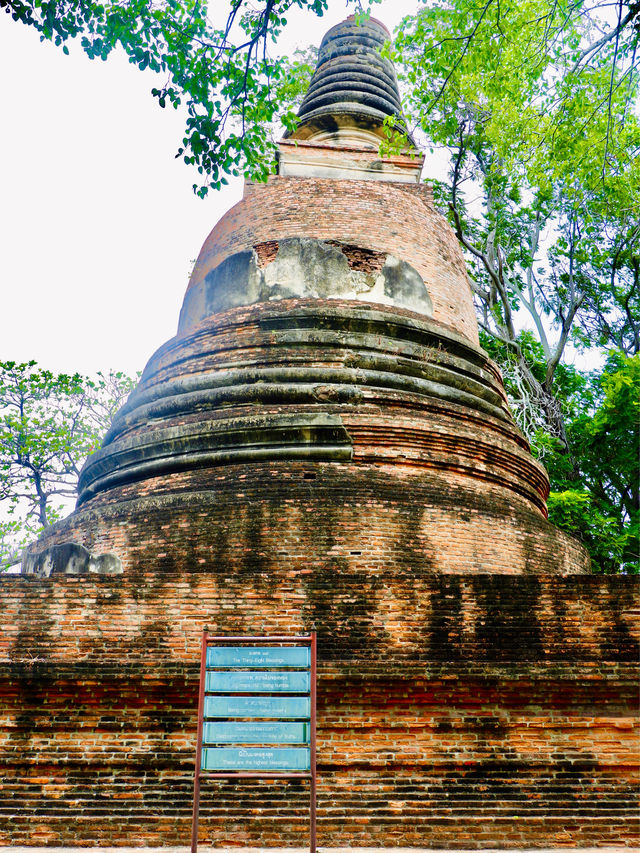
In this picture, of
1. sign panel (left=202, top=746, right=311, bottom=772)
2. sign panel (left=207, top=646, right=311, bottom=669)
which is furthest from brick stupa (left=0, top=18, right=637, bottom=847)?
sign panel (left=202, top=746, right=311, bottom=772)

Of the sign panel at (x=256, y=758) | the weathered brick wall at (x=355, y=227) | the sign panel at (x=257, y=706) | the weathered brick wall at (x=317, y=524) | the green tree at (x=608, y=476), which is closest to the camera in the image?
the sign panel at (x=256, y=758)

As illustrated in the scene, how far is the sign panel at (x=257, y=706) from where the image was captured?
398 centimetres

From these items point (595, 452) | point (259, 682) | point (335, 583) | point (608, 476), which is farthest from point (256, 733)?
point (608, 476)

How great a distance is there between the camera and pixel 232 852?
445 centimetres

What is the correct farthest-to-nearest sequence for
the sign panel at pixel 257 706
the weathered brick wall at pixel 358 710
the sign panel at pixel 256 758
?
1. the weathered brick wall at pixel 358 710
2. the sign panel at pixel 257 706
3. the sign panel at pixel 256 758

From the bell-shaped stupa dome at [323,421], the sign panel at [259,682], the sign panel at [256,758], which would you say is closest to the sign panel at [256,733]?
the sign panel at [256,758]

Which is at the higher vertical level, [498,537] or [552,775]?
[498,537]

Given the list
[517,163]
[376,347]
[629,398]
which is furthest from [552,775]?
[517,163]

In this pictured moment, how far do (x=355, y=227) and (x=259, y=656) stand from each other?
6877 mm

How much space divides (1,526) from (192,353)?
10.2 meters

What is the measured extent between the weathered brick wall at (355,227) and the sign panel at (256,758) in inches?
256

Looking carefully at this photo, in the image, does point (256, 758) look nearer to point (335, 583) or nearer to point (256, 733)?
point (256, 733)

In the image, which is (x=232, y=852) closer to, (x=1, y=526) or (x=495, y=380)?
(x=495, y=380)

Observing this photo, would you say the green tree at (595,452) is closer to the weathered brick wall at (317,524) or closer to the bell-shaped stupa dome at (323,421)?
the bell-shaped stupa dome at (323,421)
